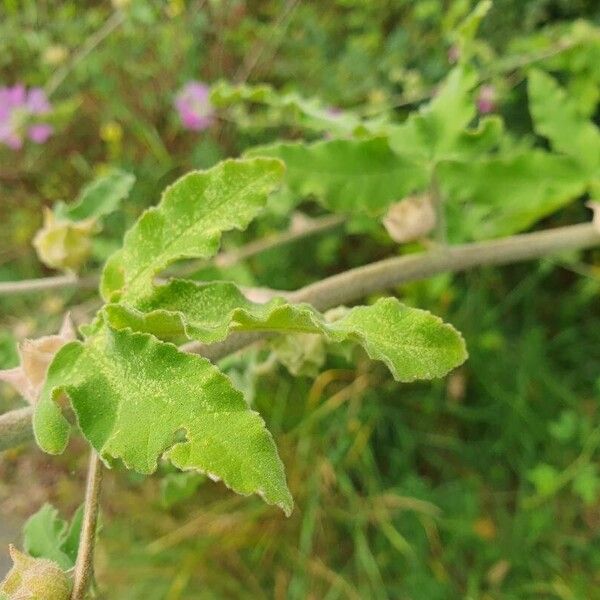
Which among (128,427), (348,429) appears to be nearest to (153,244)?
(128,427)

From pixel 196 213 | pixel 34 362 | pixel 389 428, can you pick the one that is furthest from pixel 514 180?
pixel 389 428

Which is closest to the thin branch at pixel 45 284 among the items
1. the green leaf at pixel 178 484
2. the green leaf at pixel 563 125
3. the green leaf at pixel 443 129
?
the green leaf at pixel 178 484

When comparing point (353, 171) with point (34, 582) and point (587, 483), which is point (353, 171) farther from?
point (587, 483)

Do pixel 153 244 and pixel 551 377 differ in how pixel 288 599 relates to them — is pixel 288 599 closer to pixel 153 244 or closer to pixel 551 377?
pixel 551 377

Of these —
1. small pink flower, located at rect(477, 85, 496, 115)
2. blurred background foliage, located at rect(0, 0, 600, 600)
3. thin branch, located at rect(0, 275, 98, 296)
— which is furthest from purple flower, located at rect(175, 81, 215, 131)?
thin branch, located at rect(0, 275, 98, 296)

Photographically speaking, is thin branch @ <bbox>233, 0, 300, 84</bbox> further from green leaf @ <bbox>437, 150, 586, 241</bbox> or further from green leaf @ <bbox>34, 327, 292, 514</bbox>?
green leaf @ <bbox>34, 327, 292, 514</bbox>

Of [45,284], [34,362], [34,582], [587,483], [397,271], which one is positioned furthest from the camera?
[587,483]

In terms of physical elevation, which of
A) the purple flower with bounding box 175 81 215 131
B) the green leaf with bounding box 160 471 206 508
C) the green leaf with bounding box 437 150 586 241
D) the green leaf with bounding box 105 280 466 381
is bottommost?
the purple flower with bounding box 175 81 215 131
